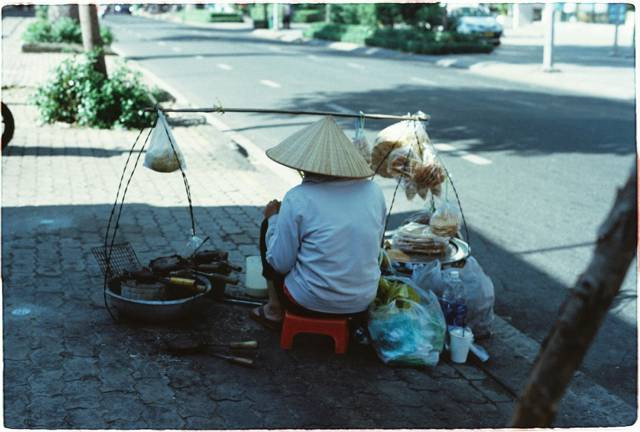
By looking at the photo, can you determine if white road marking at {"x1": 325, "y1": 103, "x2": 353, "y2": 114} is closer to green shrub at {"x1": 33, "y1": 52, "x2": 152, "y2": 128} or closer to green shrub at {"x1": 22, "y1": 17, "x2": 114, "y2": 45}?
green shrub at {"x1": 33, "y1": 52, "x2": 152, "y2": 128}

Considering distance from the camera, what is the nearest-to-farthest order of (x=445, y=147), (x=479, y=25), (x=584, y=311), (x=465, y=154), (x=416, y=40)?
(x=584, y=311) → (x=465, y=154) → (x=445, y=147) → (x=416, y=40) → (x=479, y=25)

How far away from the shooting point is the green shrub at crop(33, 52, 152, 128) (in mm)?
13039

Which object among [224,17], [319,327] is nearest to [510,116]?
[319,327]

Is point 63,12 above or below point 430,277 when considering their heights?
above

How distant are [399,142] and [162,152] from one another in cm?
176

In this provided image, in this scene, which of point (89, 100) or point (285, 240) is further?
point (89, 100)

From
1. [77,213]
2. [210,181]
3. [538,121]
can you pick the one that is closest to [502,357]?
[77,213]

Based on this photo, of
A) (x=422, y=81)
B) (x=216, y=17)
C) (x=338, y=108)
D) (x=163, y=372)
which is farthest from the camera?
(x=216, y=17)

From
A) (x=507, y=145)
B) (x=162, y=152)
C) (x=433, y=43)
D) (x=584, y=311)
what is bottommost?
(x=507, y=145)

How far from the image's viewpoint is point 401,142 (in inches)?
233

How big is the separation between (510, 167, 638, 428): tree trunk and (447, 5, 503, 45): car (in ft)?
111

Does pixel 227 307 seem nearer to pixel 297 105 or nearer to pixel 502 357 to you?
pixel 502 357

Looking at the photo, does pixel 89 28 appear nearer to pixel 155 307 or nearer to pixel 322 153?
pixel 155 307

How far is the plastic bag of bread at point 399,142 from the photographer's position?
5.85 metres
